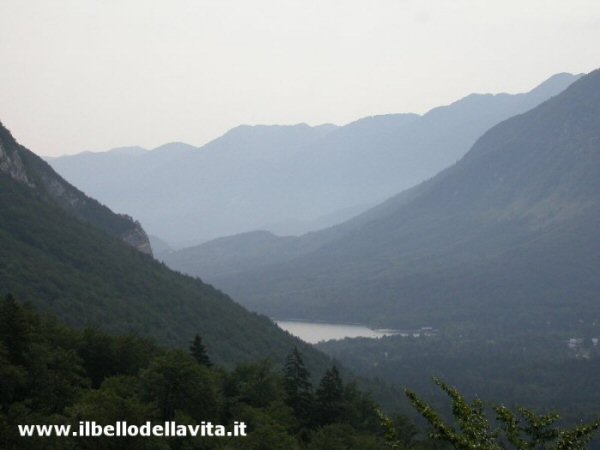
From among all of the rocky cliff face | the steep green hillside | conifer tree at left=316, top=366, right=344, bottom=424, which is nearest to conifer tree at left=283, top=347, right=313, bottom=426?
conifer tree at left=316, top=366, right=344, bottom=424

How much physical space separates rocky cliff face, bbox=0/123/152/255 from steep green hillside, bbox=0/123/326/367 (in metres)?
0.70

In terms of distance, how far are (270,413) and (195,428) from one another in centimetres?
1163

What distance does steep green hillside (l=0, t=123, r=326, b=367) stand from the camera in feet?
335

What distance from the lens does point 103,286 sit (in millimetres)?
116125

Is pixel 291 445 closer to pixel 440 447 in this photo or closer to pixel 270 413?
pixel 270 413

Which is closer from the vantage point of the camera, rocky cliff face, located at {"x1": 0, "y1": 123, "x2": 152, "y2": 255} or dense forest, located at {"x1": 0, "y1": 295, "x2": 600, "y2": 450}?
dense forest, located at {"x1": 0, "y1": 295, "x2": 600, "y2": 450}

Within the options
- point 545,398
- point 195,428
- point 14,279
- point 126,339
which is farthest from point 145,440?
point 545,398

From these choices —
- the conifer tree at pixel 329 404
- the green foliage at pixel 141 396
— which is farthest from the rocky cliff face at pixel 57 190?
the conifer tree at pixel 329 404

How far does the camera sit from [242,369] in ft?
214

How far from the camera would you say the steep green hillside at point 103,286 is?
102 metres

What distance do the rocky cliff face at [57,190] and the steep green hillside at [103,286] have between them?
704 mm

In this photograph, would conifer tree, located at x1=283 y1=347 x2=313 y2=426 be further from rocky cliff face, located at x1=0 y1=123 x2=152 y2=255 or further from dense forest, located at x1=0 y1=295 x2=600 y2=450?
rocky cliff face, located at x1=0 y1=123 x2=152 y2=255

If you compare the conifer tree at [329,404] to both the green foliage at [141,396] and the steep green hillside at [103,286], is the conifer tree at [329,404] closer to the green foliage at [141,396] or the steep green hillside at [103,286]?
the green foliage at [141,396]

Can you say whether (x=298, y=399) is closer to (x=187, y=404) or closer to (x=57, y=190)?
(x=187, y=404)
